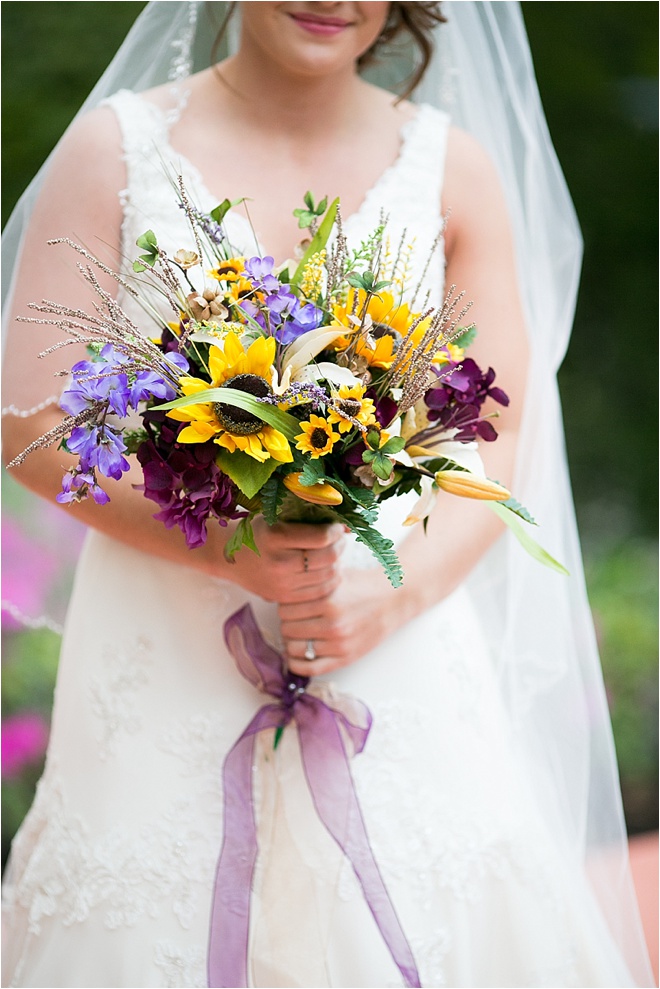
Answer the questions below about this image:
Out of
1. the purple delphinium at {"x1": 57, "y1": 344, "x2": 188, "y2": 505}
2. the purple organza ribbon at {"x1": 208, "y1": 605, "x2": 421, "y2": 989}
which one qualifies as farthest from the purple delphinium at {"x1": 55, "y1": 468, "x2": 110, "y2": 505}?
the purple organza ribbon at {"x1": 208, "y1": 605, "x2": 421, "y2": 989}

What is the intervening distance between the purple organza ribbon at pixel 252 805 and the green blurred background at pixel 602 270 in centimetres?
172

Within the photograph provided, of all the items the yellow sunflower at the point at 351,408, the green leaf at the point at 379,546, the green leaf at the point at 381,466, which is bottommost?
the green leaf at the point at 379,546

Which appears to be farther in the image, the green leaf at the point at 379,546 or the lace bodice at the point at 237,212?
the lace bodice at the point at 237,212

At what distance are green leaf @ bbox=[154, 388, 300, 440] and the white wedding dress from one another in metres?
0.55

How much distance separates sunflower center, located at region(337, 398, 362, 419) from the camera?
3.70ft

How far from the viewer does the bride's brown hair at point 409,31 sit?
1.85 m

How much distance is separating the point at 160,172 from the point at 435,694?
999 millimetres

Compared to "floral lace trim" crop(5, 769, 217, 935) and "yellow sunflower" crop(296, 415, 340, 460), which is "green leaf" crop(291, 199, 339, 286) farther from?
"floral lace trim" crop(5, 769, 217, 935)

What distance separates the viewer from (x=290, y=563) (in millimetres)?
1436

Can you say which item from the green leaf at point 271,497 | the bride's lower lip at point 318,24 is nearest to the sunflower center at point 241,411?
the green leaf at point 271,497

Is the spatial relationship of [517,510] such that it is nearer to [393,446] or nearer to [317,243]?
[393,446]

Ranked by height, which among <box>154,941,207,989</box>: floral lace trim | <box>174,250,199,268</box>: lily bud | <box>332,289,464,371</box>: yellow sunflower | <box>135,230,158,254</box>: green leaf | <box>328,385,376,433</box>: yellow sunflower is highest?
<box>135,230,158,254</box>: green leaf

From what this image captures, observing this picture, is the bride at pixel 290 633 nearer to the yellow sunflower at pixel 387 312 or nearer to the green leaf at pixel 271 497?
the green leaf at pixel 271 497

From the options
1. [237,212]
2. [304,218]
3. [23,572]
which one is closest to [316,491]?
[304,218]
